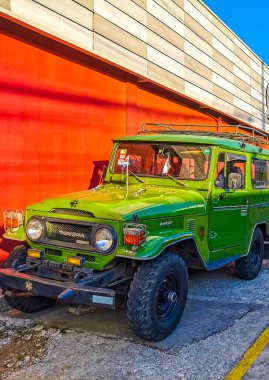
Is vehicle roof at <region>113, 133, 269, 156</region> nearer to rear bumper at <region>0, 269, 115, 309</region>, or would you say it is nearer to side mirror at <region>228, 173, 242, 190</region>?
side mirror at <region>228, 173, 242, 190</region>

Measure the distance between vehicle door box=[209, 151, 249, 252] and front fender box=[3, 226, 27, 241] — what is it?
2209 mm

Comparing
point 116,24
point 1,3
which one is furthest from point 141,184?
point 116,24

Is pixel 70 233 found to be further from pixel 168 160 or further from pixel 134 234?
pixel 168 160

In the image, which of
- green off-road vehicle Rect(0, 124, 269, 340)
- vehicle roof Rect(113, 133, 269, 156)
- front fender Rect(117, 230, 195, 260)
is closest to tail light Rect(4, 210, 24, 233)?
green off-road vehicle Rect(0, 124, 269, 340)

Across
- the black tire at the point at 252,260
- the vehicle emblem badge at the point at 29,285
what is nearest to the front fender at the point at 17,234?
the vehicle emblem badge at the point at 29,285

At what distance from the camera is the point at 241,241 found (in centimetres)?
589

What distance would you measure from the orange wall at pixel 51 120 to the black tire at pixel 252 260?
3.16 m

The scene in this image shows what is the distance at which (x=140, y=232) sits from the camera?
3805mm

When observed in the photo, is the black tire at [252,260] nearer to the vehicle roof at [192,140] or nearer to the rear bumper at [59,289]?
the vehicle roof at [192,140]

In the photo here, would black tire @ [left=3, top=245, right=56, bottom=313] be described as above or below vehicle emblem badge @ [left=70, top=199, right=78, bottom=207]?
below

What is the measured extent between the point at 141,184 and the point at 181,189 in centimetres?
54

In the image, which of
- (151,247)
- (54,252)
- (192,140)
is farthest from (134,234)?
(192,140)

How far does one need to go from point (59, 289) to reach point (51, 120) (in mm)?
3845

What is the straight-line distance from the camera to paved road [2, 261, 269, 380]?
137 inches
